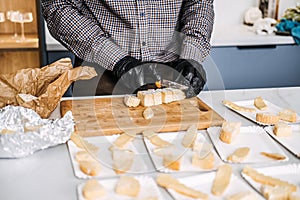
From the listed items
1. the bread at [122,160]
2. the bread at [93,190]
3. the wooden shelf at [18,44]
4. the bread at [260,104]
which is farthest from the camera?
the wooden shelf at [18,44]

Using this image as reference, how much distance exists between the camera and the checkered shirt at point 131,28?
132 centimetres

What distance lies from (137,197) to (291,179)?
289 millimetres

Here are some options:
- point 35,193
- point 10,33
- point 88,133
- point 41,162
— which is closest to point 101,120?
point 88,133

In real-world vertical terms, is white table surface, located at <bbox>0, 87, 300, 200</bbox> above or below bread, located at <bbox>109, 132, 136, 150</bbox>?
below

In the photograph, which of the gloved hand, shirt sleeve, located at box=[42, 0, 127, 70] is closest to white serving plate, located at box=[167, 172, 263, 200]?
the gloved hand

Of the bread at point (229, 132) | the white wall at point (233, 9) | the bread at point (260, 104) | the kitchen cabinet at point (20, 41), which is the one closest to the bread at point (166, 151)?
the bread at point (229, 132)

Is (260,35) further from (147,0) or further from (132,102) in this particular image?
(132,102)

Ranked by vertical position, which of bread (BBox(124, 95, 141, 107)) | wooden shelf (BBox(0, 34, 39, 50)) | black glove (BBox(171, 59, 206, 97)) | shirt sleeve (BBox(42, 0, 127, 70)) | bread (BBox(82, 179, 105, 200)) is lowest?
wooden shelf (BBox(0, 34, 39, 50))

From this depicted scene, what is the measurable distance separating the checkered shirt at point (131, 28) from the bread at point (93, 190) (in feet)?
2.04

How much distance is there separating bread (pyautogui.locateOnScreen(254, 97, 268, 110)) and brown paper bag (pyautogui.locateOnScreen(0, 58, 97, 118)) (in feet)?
1.42

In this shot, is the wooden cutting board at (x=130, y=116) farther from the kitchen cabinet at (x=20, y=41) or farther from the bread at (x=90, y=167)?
the kitchen cabinet at (x=20, y=41)

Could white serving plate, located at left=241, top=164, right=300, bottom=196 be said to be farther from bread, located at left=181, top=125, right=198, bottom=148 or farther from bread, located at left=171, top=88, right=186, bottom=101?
bread, located at left=171, top=88, right=186, bottom=101

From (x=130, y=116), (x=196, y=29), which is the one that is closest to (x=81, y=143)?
(x=130, y=116)

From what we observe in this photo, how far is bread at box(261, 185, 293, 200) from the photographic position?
692mm
